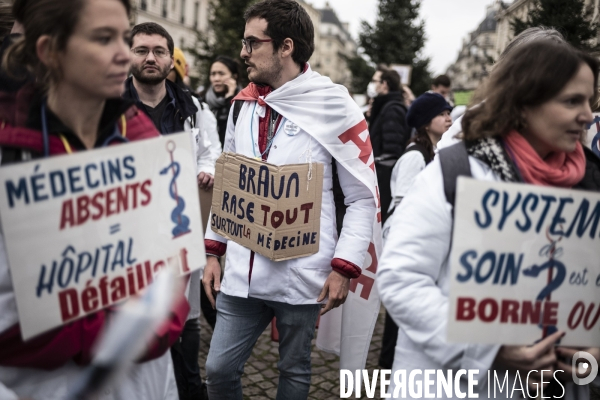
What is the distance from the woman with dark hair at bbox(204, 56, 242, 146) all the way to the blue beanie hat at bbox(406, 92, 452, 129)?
7.46 feet

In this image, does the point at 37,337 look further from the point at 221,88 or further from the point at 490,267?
the point at 221,88

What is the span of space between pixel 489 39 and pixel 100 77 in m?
101

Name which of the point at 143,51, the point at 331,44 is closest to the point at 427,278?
the point at 143,51

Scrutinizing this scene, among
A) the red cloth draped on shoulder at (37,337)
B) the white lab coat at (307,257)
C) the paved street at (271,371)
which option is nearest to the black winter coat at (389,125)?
the paved street at (271,371)

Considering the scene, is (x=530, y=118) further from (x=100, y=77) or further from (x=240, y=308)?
(x=240, y=308)

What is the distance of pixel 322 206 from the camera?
9.18ft

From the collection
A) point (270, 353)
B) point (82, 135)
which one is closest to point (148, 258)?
point (82, 135)

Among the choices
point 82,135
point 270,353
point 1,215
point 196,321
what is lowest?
point 270,353

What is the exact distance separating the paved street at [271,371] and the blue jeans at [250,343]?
113 cm

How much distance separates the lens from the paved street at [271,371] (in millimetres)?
3961

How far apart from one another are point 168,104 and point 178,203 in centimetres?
207

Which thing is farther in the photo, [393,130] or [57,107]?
[393,130]

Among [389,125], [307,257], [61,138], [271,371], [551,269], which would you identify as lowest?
[271,371]

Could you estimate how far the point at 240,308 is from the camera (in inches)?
109
